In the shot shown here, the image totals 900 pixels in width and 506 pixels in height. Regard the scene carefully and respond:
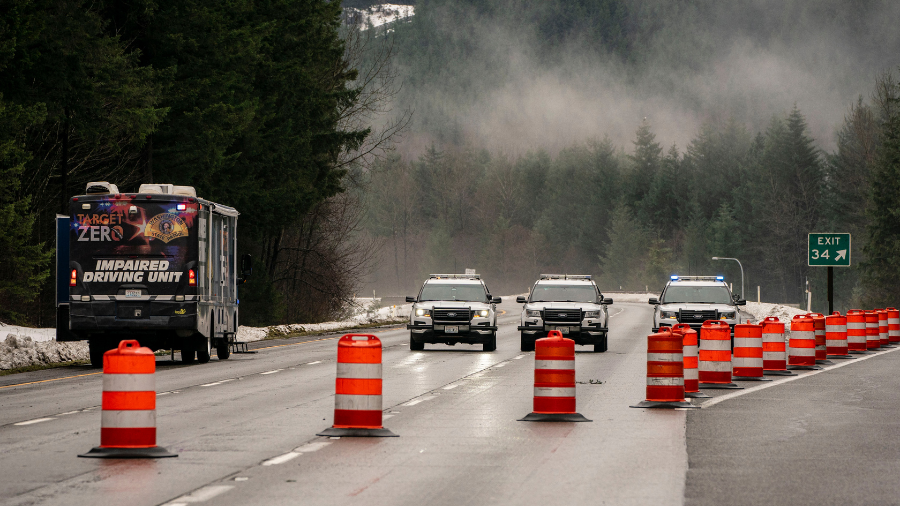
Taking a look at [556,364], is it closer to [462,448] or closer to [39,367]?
[462,448]

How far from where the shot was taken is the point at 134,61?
3700 centimetres

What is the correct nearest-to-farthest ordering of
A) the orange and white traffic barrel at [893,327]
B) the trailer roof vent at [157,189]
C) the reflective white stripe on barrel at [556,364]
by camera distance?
1. the reflective white stripe on barrel at [556,364]
2. the trailer roof vent at [157,189]
3. the orange and white traffic barrel at [893,327]

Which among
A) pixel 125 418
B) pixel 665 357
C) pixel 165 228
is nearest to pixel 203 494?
pixel 125 418

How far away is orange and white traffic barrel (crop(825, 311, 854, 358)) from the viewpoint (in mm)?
29508

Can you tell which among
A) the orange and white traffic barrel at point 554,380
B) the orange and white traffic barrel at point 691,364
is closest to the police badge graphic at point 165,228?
the orange and white traffic barrel at point 691,364

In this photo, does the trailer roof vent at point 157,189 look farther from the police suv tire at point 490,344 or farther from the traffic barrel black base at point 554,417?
the traffic barrel black base at point 554,417

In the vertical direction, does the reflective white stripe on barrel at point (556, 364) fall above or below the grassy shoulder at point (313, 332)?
above

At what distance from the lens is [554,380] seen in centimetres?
1462

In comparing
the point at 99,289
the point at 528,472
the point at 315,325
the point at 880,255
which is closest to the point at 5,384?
the point at 99,289

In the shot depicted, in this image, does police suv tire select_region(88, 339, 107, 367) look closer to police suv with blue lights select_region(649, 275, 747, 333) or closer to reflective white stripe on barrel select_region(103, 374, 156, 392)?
police suv with blue lights select_region(649, 275, 747, 333)

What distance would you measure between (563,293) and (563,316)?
66.1 inches

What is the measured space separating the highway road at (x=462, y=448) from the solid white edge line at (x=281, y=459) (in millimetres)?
45

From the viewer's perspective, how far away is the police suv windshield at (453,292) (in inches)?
1283

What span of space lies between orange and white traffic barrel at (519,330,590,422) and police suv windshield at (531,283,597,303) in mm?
17467
